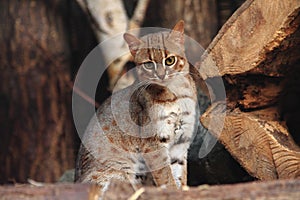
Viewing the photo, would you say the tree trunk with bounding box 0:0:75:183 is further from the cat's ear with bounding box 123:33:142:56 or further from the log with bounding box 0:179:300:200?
the log with bounding box 0:179:300:200

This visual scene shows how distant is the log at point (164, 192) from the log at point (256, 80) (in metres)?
0.82

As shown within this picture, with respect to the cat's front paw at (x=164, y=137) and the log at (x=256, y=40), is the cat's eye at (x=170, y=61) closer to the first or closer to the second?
the log at (x=256, y=40)

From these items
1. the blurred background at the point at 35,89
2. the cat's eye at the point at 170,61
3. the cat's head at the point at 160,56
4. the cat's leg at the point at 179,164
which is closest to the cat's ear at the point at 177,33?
the cat's head at the point at 160,56

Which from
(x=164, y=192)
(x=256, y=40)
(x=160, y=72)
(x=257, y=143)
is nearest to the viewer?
(x=164, y=192)

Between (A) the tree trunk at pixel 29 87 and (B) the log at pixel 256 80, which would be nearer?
(B) the log at pixel 256 80

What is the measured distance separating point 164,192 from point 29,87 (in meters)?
2.31

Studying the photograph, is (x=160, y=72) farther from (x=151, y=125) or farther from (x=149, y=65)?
(x=151, y=125)

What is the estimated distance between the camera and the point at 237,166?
3461 millimetres

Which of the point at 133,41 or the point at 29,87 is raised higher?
the point at 133,41

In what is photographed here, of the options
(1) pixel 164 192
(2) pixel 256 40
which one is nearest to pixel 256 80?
(2) pixel 256 40

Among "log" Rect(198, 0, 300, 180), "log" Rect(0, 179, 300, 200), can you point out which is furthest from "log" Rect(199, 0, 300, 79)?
"log" Rect(0, 179, 300, 200)

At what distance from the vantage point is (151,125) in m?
3.16

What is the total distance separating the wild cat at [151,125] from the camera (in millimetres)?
3156

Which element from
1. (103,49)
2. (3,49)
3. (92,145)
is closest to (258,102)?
(92,145)
